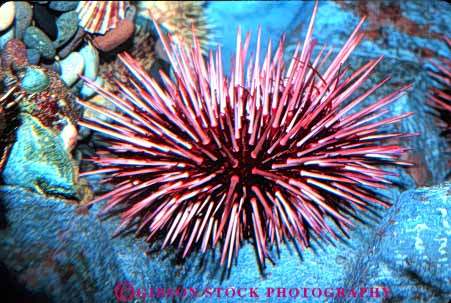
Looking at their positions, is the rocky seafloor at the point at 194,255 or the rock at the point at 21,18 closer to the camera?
the rocky seafloor at the point at 194,255

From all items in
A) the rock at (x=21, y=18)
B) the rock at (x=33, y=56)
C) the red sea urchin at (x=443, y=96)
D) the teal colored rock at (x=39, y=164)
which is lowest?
the teal colored rock at (x=39, y=164)

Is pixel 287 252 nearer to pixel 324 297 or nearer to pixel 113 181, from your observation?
pixel 324 297

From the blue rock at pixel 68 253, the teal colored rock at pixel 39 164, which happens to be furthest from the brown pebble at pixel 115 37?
the blue rock at pixel 68 253

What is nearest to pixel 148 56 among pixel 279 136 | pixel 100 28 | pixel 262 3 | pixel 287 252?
pixel 100 28

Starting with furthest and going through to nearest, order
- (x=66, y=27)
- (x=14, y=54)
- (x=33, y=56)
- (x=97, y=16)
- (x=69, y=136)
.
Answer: (x=97, y=16) < (x=66, y=27) < (x=33, y=56) < (x=69, y=136) < (x=14, y=54)

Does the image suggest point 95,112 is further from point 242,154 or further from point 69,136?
point 242,154

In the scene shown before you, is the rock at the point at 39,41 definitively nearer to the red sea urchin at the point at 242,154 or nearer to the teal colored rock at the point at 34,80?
the teal colored rock at the point at 34,80

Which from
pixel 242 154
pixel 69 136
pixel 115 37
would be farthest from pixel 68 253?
pixel 115 37
